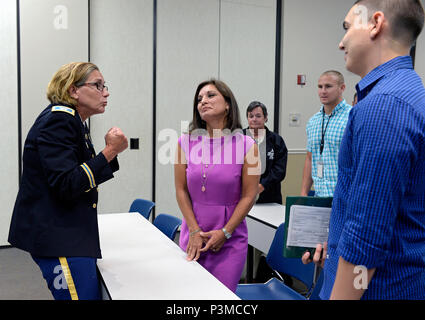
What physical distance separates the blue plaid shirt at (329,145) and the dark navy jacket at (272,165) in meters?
0.41

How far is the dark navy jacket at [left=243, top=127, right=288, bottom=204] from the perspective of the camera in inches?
145

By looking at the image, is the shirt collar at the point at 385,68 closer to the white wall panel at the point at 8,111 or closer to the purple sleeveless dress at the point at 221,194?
the purple sleeveless dress at the point at 221,194

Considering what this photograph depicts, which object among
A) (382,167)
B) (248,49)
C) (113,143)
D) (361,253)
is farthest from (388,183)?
(248,49)

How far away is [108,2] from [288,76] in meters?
2.75

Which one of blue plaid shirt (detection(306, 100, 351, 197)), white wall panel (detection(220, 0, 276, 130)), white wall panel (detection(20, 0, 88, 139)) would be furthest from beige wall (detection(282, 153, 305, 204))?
white wall panel (detection(20, 0, 88, 139))

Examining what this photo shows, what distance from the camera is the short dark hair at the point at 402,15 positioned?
98 cm

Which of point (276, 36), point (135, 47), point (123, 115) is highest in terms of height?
point (276, 36)

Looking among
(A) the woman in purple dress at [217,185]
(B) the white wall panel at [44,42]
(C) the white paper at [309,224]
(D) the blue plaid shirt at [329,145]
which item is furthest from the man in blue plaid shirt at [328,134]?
(B) the white wall panel at [44,42]

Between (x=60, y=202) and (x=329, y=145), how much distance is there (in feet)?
7.55

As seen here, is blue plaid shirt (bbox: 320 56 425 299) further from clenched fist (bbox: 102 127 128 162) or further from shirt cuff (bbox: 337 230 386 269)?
clenched fist (bbox: 102 127 128 162)

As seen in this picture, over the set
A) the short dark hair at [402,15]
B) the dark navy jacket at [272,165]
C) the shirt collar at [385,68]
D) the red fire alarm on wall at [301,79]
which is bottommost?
the dark navy jacket at [272,165]

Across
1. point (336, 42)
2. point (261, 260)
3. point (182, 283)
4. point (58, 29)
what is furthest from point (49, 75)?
point (336, 42)

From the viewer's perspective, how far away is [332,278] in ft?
3.57

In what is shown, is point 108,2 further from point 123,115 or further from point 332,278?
point 332,278
